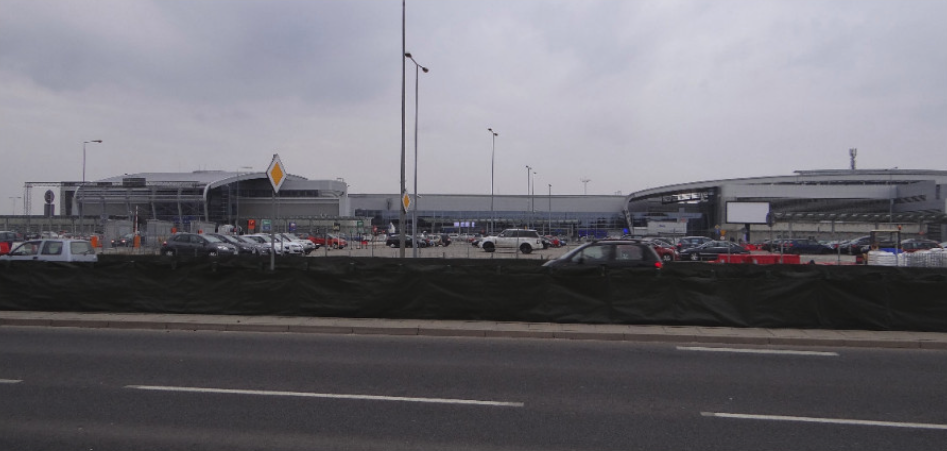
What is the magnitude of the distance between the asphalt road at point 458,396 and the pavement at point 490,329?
61cm

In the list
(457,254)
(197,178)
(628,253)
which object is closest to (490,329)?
(628,253)

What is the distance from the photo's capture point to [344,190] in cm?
9262

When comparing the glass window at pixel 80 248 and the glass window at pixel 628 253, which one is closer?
the glass window at pixel 628 253

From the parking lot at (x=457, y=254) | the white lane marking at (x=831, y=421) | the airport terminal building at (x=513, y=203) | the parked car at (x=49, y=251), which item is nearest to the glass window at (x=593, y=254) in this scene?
the white lane marking at (x=831, y=421)

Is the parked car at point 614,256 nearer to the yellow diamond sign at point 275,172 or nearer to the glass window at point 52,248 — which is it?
the yellow diamond sign at point 275,172

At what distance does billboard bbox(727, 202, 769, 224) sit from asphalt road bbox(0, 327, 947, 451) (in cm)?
4326

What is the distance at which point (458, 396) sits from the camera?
7453mm

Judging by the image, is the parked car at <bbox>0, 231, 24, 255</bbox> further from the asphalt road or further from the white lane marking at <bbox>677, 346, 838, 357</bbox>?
the white lane marking at <bbox>677, 346, 838, 357</bbox>

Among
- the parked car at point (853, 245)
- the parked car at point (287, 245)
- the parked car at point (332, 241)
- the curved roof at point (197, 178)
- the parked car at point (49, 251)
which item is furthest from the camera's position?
the curved roof at point (197, 178)

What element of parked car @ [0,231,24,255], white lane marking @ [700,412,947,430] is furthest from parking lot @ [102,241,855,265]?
white lane marking @ [700,412,947,430]

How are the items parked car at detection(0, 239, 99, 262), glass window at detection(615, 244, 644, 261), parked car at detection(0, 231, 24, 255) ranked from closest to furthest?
glass window at detection(615, 244, 644, 261) < parked car at detection(0, 239, 99, 262) < parked car at detection(0, 231, 24, 255)

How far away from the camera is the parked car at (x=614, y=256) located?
16469 millimetres

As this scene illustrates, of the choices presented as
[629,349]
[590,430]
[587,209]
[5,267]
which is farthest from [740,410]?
[587,209]

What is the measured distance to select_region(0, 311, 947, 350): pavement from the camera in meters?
11.5
